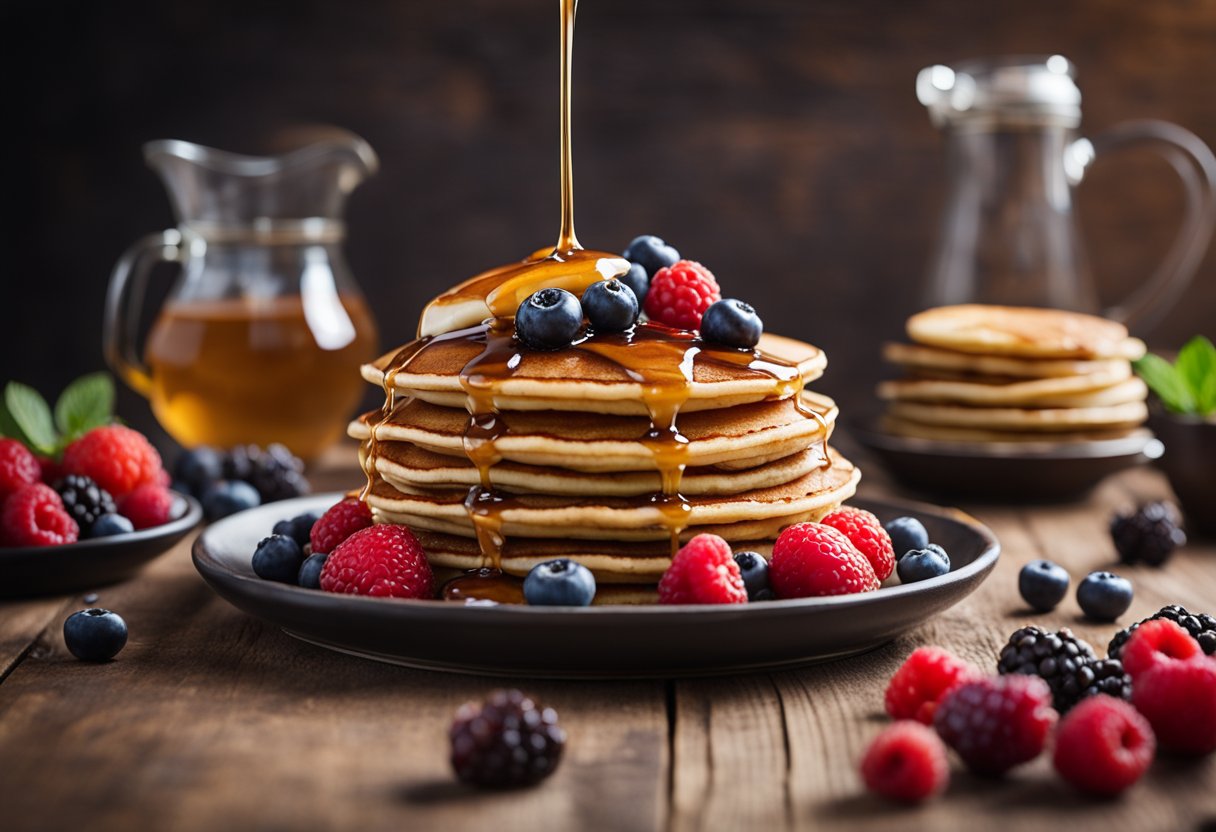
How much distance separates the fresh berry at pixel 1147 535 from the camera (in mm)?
1794

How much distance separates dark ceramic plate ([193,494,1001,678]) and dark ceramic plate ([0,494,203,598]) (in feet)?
1.21

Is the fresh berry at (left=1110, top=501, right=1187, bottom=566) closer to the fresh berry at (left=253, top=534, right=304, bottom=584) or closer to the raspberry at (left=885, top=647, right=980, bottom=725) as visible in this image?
the raspberry at (left=885, top=647, right=980, bottom=725)

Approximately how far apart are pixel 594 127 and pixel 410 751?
2.38 meters

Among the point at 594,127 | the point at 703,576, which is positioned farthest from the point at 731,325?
the point at 594,127

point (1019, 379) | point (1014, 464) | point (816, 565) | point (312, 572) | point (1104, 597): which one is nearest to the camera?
point (816, 565)

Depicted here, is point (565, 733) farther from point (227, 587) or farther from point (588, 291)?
point (588, 291)

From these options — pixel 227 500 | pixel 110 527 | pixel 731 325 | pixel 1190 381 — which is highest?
pixel 731 325

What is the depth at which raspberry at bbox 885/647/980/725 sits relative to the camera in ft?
3.68

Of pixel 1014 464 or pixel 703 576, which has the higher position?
pixel 703 576

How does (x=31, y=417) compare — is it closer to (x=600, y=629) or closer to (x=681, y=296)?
(x=681, y=296)

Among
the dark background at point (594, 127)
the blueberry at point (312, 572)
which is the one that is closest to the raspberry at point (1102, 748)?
the blueberry at point (312, 572)

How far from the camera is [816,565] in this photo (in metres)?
1.26

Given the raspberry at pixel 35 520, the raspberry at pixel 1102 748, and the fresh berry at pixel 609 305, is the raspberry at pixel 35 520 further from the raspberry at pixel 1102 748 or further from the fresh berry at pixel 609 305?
the raspberry at pixel 1102 748

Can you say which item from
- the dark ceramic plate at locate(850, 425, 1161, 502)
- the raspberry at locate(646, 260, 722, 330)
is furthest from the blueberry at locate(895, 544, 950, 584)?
the dark ceramic plate at locate(850, 425, 1161, 502)
